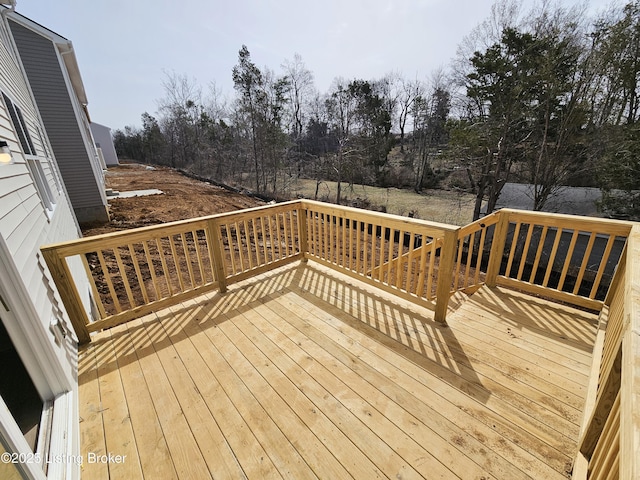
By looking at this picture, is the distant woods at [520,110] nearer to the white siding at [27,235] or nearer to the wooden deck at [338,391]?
the wooden deck at [338,391]

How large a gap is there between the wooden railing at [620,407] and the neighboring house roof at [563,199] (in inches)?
350

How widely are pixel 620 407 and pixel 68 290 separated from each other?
3.33 meters

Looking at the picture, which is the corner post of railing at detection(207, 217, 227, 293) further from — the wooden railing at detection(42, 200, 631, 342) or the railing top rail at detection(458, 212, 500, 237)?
the railing top rail at detection(458, 212, 500, 237)

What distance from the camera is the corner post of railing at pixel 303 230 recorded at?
151 inches

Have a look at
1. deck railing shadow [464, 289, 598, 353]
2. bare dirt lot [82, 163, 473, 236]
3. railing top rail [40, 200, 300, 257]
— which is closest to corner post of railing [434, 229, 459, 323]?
deck railing shadow [464, 289, 598, 353]

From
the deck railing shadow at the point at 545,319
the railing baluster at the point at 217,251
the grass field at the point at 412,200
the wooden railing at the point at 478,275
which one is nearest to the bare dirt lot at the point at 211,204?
the grass field at the point at 412,200

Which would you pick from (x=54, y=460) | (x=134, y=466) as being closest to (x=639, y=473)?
(x=134, y=466)

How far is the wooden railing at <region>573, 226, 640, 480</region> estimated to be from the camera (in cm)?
69

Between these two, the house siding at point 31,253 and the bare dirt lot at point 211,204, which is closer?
the house siding at point 31,253

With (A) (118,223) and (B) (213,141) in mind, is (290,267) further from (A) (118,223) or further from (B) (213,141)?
(B) (213,141)

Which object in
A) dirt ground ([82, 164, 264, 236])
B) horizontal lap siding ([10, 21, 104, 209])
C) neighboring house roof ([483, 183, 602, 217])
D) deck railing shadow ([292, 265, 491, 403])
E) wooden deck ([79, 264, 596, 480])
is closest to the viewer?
wooden deck ([79, 264, 596, 480])

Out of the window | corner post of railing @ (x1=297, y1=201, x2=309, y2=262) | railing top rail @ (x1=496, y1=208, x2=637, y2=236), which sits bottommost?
corner post of railing @ (x1=297, y1=201, x2=309, y2=262)

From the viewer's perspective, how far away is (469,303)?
302 centimetres

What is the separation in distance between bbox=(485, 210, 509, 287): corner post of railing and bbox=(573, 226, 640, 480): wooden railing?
1078 millimetres
